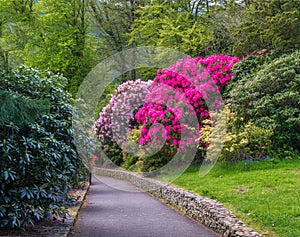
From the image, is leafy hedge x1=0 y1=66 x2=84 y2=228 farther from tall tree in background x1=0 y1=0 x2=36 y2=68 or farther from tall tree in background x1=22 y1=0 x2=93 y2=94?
tall tree in background x1=0 y1=0 x2=36 y2=68

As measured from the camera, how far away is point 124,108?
2222cm

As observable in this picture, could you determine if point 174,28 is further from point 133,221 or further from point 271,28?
point 133,221

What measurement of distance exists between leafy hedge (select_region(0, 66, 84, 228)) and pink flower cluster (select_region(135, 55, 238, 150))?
6873 millimetres

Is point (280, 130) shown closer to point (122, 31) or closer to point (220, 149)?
point (220, 149)

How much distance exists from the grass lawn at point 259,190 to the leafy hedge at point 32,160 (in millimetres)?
3189

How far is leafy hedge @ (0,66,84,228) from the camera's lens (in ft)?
19.8

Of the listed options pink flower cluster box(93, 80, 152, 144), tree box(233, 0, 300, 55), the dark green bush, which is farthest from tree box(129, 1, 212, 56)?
the dark green bush

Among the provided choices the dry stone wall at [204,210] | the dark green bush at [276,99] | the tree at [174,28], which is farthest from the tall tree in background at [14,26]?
the dry stone wall at [204,210]

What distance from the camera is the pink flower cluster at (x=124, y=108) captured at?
72.3 feet

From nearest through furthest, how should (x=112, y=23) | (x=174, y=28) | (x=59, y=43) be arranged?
(x=174, y=28), (x=59, y=43), (x=112, y=23)

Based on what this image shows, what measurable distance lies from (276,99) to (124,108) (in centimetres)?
1120

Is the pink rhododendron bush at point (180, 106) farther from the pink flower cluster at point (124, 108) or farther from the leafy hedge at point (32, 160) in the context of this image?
the leafy hedge at point (32, 160)

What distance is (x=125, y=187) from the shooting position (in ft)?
52.5

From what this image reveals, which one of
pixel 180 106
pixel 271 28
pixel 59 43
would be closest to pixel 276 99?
pixel 271 28
